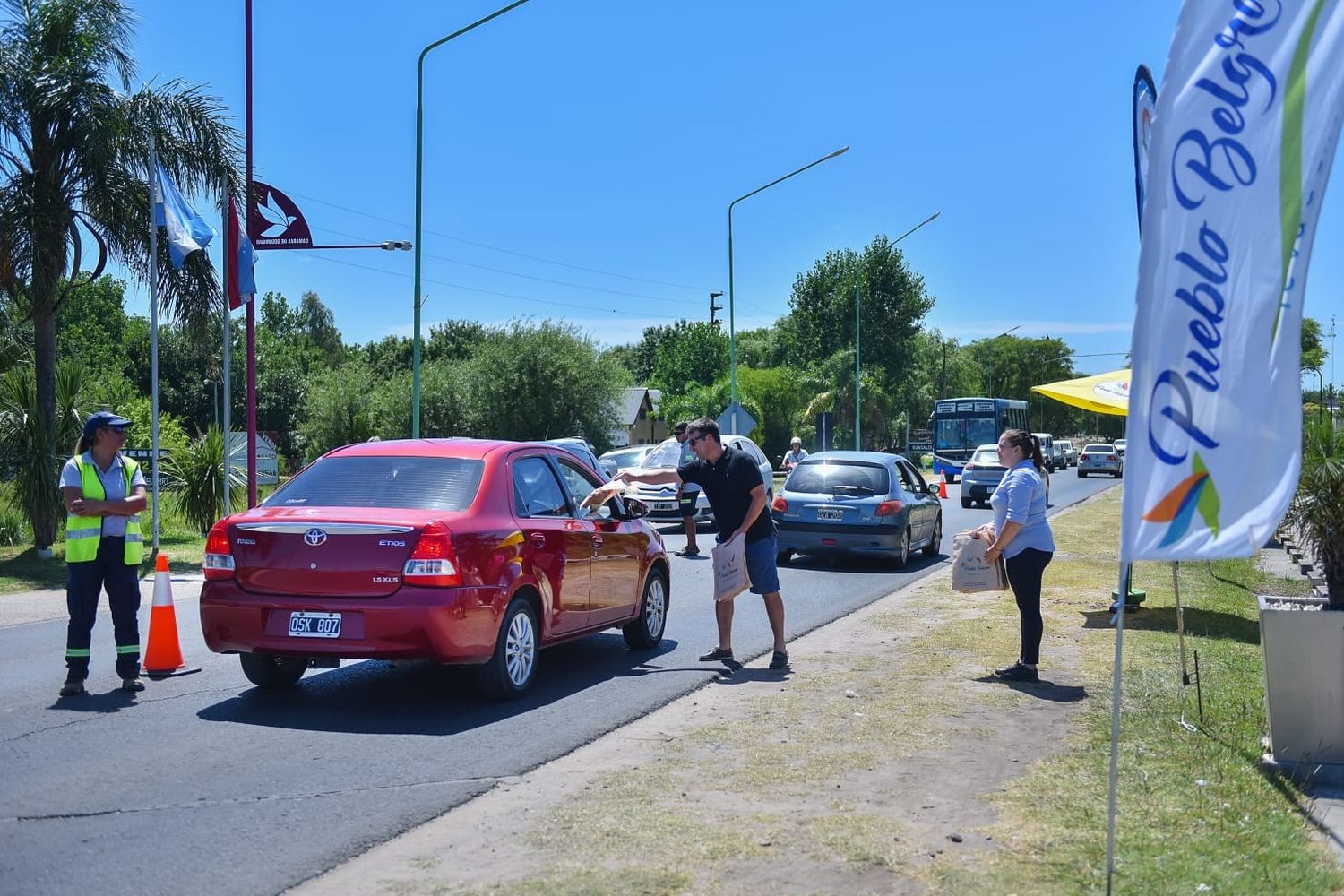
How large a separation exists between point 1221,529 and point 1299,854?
1.48 meters

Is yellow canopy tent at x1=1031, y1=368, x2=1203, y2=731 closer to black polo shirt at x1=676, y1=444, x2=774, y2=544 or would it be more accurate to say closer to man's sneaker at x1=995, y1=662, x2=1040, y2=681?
man's sneaker at x1=995, y1=662, x2=1040, y2=681

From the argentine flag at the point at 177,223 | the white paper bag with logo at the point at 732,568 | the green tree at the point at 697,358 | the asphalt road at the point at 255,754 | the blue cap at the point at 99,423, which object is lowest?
the asphalt road at the point at 255,754

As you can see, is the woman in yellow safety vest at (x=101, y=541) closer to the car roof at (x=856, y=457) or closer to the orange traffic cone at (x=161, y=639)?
the orange traffic cone at (x=161, y=639)

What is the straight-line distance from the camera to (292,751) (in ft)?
22.1

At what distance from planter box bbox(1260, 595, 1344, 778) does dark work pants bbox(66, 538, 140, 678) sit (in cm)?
664

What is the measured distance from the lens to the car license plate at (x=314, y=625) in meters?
7.41

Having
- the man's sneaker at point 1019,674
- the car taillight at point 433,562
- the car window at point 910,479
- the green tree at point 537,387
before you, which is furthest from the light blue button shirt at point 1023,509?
the green tree at point 537,387

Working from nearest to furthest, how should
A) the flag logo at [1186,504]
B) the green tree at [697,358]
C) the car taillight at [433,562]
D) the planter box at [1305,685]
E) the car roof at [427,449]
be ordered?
the flag logo at [1186,504] < the planter box at [1305,685] < the car taillight at [433,562] < the car roof at [427,449] < the green tree at [697,358]

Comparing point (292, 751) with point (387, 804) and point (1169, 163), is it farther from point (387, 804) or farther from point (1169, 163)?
point (1169, 163)

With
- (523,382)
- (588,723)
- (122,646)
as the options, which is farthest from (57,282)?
(523,382)

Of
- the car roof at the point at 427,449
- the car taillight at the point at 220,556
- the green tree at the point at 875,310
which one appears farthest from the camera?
the green tree at the point at 875,310

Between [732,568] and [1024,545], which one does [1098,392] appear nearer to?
[1024,545]

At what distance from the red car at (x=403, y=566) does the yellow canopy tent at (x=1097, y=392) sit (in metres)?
6.18

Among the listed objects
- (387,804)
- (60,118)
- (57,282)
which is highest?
(60,118)
